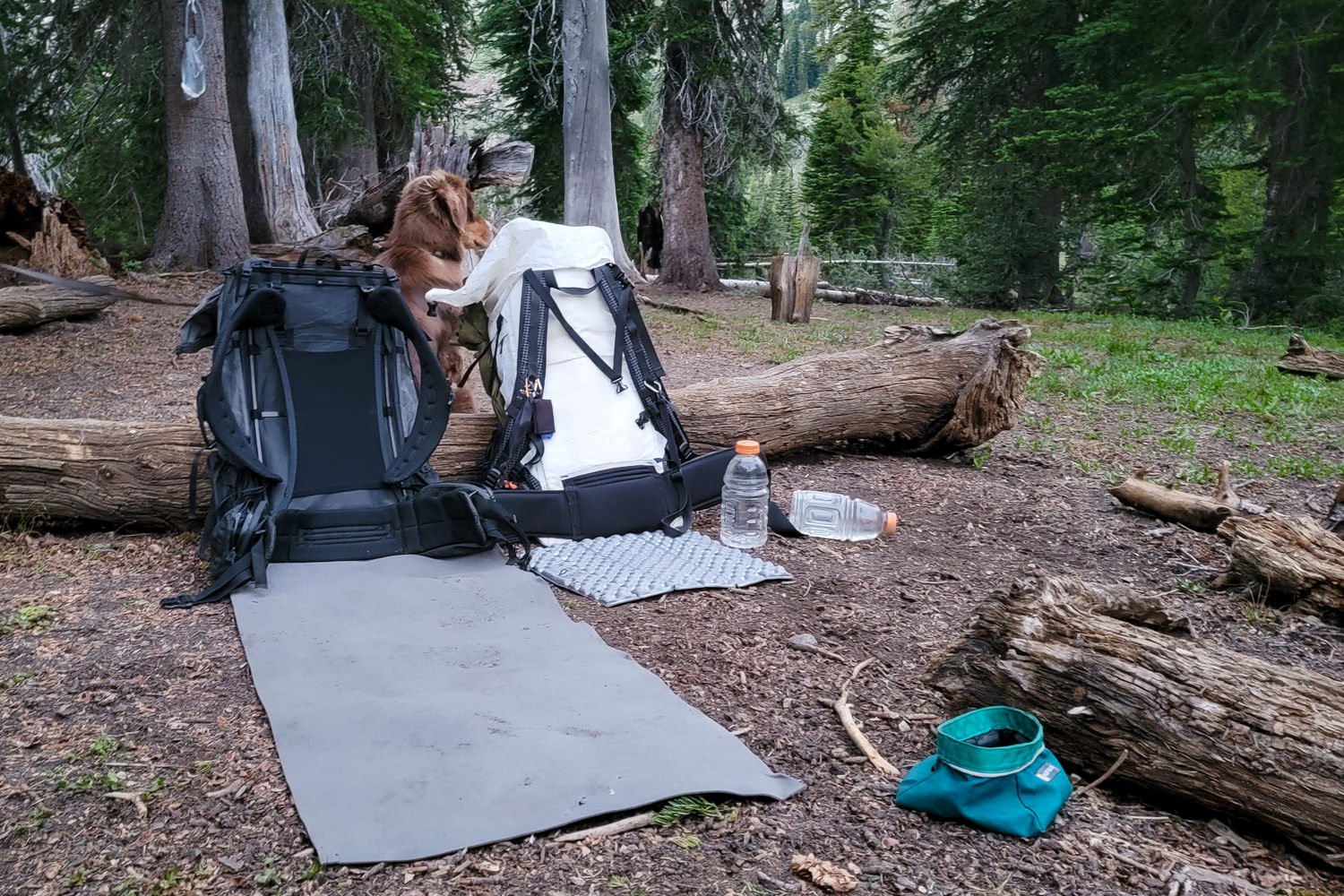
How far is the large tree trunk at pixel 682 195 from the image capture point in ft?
52.1

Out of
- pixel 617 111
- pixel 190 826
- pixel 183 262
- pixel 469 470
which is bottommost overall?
pixel 190 826

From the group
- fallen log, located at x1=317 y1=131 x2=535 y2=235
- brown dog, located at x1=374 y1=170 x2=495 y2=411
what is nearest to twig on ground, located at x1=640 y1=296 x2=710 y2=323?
fallen log, located at x1=317 y1=131 x2=535 y2=235

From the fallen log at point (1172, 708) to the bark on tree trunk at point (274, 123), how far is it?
1050 centimetres

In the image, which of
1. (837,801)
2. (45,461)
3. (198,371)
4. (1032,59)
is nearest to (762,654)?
(837,801)

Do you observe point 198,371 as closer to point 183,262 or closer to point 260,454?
point 183,262

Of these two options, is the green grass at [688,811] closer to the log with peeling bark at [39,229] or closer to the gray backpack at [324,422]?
the gray backpack at [324,422]

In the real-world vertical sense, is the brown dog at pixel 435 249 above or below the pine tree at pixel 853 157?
below

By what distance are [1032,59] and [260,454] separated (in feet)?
54.8

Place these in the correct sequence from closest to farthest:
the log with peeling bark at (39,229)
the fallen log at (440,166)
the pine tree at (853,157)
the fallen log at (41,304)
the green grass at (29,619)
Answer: the green grass at (29,619) → the fallen log at (41,304) → the log with peeling bark at (39,229) → the fallen log at (440,166) → the pine tree at (853,157)

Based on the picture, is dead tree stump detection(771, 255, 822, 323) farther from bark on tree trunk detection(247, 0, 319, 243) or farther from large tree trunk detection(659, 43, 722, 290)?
bark on tree trunk detection(247, 0, 319, 243)

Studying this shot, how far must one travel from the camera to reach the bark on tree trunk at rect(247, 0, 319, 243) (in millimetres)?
11055

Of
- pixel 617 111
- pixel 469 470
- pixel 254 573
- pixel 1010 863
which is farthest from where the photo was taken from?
pixel 617 111

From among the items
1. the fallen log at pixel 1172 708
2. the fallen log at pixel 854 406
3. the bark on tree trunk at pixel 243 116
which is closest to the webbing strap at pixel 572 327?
the fallen log at pixel 854 406

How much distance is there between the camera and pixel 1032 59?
16.7 metres
